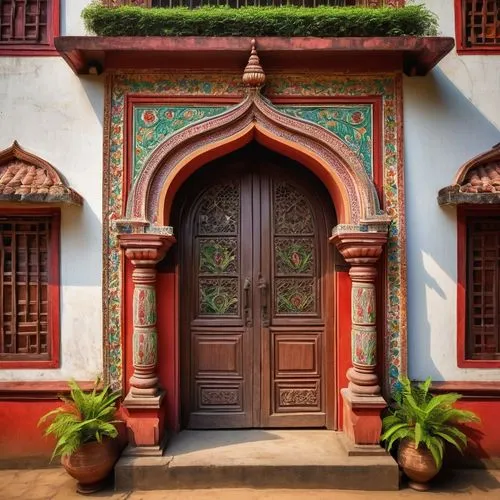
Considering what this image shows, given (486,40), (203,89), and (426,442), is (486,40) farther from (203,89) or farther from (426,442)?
(426,442)

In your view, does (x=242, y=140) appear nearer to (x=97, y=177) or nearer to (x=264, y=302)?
(x=97, y=177)

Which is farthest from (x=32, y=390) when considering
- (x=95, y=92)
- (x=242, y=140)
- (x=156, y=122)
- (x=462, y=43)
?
A: (x=462, y=43)

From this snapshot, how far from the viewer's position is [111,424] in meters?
3.87

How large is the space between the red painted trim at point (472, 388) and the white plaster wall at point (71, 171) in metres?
3.21

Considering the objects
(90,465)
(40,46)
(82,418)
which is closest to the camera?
(90,465)

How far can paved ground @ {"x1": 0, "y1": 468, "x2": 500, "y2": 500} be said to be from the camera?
3.70 m

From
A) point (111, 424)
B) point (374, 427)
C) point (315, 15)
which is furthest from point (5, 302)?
point (315, 15)

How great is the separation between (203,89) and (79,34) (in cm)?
131

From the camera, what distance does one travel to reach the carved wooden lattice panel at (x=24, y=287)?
4.30 metres

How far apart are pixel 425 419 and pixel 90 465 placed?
2.82 m

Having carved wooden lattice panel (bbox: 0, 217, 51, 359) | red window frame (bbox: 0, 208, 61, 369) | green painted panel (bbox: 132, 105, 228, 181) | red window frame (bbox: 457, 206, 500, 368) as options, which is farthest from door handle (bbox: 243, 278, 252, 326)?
red window frame (bbox: 457, 206, 500, 368)

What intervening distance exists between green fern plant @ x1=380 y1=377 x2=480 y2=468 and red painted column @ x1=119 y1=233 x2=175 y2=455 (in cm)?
204

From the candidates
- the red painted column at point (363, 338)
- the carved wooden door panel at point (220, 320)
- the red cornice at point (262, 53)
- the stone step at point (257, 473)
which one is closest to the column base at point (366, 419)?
the red painted column at point (363, 338)

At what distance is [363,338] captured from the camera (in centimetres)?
410
